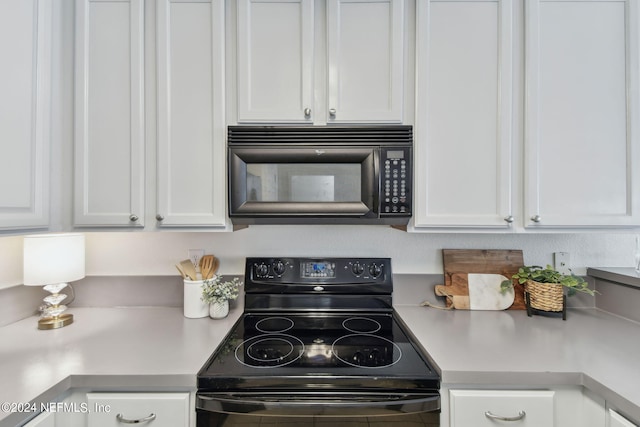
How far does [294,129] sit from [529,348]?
4.06ft

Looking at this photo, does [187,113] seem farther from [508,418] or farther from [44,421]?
[508,418]

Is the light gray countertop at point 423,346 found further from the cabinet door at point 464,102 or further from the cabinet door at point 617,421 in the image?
the cabinet door at point 464,102

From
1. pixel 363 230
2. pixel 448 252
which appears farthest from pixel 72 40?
pixel 448 252

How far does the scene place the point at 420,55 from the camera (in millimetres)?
1242

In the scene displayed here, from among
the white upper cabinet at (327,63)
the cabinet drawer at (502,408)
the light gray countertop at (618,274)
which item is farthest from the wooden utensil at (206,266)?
the light gray countertop at (618,274)

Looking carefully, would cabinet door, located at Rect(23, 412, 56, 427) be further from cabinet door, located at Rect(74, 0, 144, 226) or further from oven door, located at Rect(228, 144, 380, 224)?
oven door, located at Rect(228, 144, 380, 224)

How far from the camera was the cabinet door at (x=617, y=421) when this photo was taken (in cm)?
78

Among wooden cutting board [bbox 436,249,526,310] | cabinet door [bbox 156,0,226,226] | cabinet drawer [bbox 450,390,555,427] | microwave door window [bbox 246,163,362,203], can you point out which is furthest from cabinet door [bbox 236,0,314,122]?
cabinet drawer [bbox 450,390,555,427]

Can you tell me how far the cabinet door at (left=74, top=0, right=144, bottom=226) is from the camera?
1244mm

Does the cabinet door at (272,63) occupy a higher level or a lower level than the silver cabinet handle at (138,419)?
higher

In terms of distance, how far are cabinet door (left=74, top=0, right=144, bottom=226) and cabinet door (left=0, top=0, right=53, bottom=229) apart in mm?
118

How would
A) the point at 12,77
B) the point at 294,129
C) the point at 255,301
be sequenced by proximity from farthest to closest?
the point at 255,301, the point at 294,129, the point at 12,77

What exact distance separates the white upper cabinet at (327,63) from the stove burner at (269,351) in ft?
3.02

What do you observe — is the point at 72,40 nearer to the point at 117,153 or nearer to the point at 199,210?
the point at 117,153
